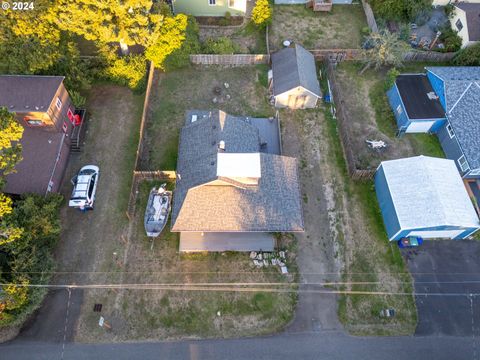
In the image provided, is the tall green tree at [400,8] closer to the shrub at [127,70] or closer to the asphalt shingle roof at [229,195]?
the asphalt shingle roof at [229,195]

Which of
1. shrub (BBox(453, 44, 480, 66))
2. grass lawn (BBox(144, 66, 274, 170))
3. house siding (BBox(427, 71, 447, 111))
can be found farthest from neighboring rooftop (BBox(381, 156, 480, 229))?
shrub (BBox(453, 44, 480, 66))

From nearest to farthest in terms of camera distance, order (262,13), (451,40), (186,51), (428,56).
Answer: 1. (186,51)
2. (428,56)
3. (451,40)
4. (262,13)

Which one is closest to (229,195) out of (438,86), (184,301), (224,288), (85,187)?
(224,288)

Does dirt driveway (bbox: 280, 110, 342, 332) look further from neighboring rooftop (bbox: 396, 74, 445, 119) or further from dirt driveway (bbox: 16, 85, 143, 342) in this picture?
dirt driveway (bbox: 16, 85, 143, 342)

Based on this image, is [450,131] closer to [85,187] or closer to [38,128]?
[85,187]

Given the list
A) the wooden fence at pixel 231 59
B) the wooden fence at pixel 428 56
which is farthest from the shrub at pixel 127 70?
the wooden fence at pixel 428 56

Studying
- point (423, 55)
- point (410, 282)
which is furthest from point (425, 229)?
point (423, 55)
